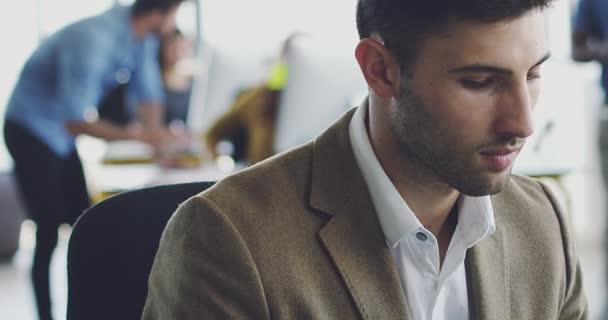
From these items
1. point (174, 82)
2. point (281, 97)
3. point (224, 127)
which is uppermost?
point (281, 97)

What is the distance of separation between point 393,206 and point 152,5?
2.31 m

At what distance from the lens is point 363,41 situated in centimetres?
106

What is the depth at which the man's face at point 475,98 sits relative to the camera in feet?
3.17

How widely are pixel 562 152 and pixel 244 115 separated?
1.02m

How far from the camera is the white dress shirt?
3.50ft

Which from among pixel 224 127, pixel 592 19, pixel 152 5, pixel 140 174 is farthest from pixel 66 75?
pixel 592 19

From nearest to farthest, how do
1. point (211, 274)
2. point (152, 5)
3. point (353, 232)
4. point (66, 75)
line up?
point (211, 274), point (353, 232), point (66, 75), point (152, 5)

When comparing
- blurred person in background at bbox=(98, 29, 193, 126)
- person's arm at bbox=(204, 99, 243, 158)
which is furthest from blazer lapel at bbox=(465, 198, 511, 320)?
blurred person in background at bbox=(98, 29, 193, 126)

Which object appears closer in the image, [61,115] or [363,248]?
[363,248]

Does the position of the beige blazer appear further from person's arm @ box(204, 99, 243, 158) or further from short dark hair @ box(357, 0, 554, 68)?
person's arm @ box(204, 99, 243, 158)

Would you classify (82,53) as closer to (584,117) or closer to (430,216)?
(430,216)

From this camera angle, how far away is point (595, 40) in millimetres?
3131

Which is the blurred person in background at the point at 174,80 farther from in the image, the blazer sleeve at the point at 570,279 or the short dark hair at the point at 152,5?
the blazer sleeve at the point at 570,279

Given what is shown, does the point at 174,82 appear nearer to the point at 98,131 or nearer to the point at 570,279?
the point at 98,131
